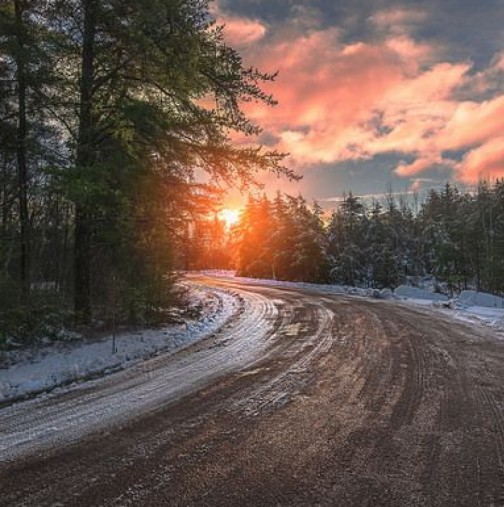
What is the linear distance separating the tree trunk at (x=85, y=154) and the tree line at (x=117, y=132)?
2cm

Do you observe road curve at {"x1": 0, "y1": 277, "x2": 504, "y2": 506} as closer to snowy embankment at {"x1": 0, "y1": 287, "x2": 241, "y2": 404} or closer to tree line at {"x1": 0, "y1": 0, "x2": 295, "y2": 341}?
snowy embankment at {"x1": 0, "y1": 287, "x2": 241, "y2": 404}

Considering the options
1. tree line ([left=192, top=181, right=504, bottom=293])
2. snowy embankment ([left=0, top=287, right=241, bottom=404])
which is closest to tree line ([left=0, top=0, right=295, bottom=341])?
snowy embankment ([left=0, top=287, right=241, bottom=404])

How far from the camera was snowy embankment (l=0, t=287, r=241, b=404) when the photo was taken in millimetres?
6961

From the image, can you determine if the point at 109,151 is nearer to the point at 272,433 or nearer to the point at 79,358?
the point at 79,358

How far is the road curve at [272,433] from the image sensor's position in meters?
3.53

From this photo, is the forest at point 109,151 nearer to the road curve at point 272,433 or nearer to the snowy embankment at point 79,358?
the snowy embankment at point 79,358

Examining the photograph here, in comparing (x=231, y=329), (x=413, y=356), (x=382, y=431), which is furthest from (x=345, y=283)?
(x=382, y=431)

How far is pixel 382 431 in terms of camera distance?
15.3 feet

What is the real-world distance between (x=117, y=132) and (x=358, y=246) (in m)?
42.7

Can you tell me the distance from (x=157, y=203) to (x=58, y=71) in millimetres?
3944

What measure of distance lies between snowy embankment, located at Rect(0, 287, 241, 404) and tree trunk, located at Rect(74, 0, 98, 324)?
1.65 meters

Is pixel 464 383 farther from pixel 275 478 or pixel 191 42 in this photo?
pixel 191 42

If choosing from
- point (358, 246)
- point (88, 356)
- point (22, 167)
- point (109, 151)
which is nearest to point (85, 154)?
point (109, 151)

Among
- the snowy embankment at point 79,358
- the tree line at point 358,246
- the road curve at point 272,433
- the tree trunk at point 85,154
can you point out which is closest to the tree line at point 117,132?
the tree trunk at point 85,154
